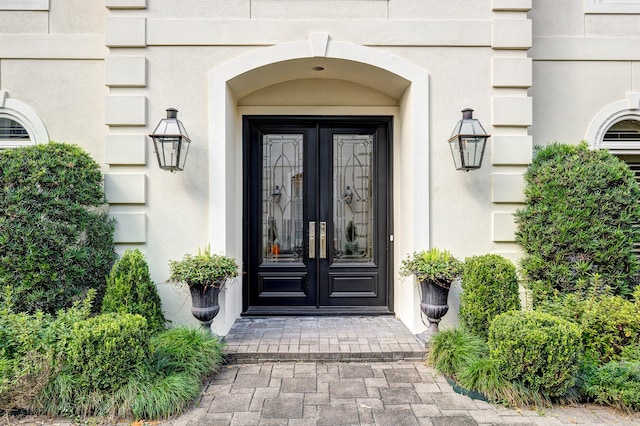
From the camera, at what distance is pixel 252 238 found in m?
5.11

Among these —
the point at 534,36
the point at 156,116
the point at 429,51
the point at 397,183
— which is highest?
the point at 534,36

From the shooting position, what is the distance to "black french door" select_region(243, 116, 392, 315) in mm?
5090

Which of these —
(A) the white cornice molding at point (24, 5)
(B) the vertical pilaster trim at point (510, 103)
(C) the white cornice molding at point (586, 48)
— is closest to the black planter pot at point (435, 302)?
(B) the vertical pilaster trim at point (510, 103)

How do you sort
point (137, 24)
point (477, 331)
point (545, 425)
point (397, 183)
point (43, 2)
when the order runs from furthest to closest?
point (397, 183) → point (43, 2) → point (137, 24) → point (477, 331) → point (545, 425)

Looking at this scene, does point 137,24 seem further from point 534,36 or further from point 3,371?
point 534,36

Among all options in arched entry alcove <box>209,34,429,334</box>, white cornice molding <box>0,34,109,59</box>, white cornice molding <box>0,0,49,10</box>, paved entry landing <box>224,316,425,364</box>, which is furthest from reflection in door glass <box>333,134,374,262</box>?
white cornice molding <box>0,0,49,10</box>

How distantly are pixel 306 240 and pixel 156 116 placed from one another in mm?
2419

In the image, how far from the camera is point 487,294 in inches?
143

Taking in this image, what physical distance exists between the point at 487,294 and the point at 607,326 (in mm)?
1008

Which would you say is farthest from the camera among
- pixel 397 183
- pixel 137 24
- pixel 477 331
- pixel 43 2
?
pixel 397 183

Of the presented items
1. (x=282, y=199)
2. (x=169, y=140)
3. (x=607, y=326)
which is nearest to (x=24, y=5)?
(x=169, y=140)

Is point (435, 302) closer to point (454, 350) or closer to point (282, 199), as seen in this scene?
point (454, 350)

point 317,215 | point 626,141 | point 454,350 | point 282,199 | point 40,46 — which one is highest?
point 40,46

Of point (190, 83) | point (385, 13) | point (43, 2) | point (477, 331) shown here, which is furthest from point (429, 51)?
point (43, 2)
